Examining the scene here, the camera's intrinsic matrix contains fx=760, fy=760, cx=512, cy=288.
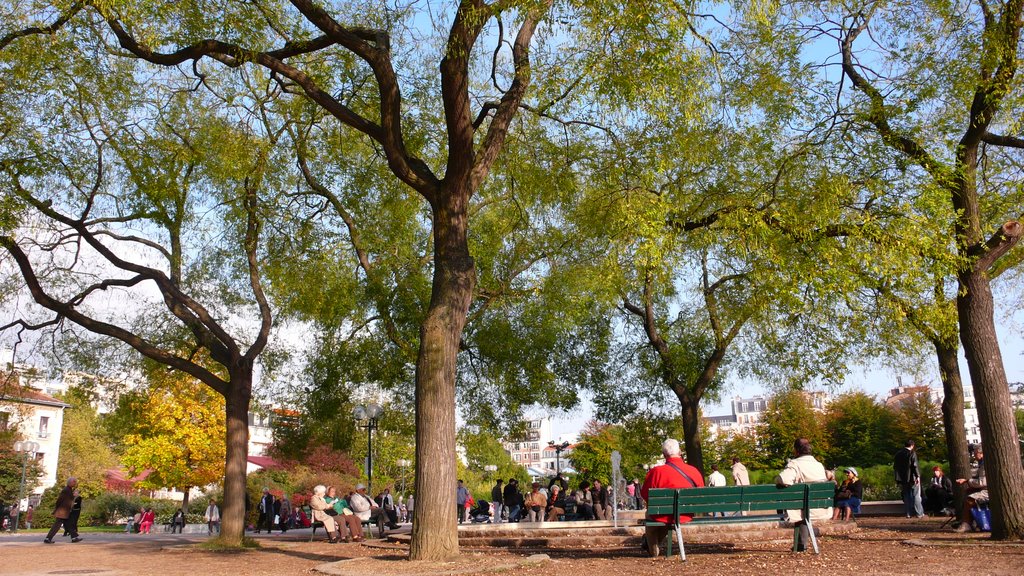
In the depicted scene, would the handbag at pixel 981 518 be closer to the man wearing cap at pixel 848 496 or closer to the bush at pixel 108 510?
the man wearing cap at pixel 848 496

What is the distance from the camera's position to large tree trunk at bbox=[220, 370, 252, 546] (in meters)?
15.1

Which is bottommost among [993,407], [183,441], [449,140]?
[993,407]

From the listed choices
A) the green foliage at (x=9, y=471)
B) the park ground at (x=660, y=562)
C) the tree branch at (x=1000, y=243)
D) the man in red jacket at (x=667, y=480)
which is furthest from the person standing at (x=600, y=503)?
the green foliage at (x=9, y=471)

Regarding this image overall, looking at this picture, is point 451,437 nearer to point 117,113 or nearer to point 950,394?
point 117,113

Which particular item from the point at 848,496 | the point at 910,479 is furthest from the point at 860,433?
the point at 848,496

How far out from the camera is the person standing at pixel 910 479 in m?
16.5

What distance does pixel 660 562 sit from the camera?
28.2ft

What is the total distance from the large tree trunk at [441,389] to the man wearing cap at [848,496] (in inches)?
376

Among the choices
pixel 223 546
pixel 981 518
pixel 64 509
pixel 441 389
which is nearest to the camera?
pixel 441 389

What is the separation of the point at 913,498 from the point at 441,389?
41.3 feet

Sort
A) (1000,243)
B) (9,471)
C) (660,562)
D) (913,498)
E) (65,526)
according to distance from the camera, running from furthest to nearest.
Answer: (9,471) → (65,526) → (913,498) → (1000,243) → (660,562)

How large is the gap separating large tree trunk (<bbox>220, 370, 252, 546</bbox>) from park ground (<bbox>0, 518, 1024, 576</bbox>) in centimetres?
224

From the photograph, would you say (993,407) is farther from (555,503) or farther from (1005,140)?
(555,503)

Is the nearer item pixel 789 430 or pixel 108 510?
pixel 108 510
